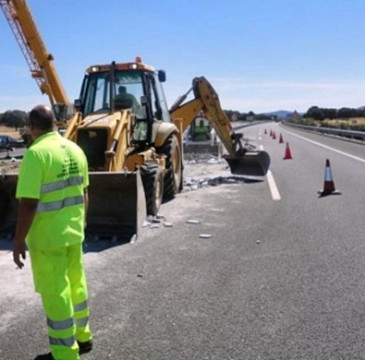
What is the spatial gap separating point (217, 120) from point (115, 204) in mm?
7639

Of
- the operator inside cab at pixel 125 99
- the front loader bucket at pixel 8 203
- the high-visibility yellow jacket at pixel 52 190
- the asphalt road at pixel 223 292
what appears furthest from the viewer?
the operator inside cab at pixel 125 99

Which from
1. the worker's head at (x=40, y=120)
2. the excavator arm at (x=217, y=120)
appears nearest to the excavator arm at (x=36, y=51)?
the excavator arm at (x=217, y=120)

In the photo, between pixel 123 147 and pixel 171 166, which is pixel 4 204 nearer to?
pixel 123 147

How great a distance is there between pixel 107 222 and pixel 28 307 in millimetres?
2945

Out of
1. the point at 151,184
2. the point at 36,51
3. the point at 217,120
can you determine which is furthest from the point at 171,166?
the point at 36,51

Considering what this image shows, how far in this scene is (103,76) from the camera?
1055 cm

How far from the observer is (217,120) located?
15070mm

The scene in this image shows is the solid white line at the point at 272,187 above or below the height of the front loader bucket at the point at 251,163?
below

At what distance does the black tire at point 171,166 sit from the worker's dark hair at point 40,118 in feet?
23.6

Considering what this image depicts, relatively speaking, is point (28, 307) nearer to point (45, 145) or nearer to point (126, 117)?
point (45, 145)

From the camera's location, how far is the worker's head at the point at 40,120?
3.91m

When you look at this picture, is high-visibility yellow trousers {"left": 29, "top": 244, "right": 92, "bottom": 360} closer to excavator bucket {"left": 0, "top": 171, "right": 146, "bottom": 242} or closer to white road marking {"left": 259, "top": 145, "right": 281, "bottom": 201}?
excavator bucket {"left": 0, "top": 171, "right": 146, "bottom": 242}

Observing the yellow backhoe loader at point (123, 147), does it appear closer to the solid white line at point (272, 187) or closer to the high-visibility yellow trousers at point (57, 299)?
the solid white line at point (272, 187)

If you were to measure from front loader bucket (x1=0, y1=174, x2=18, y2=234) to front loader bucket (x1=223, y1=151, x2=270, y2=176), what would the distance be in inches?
322
